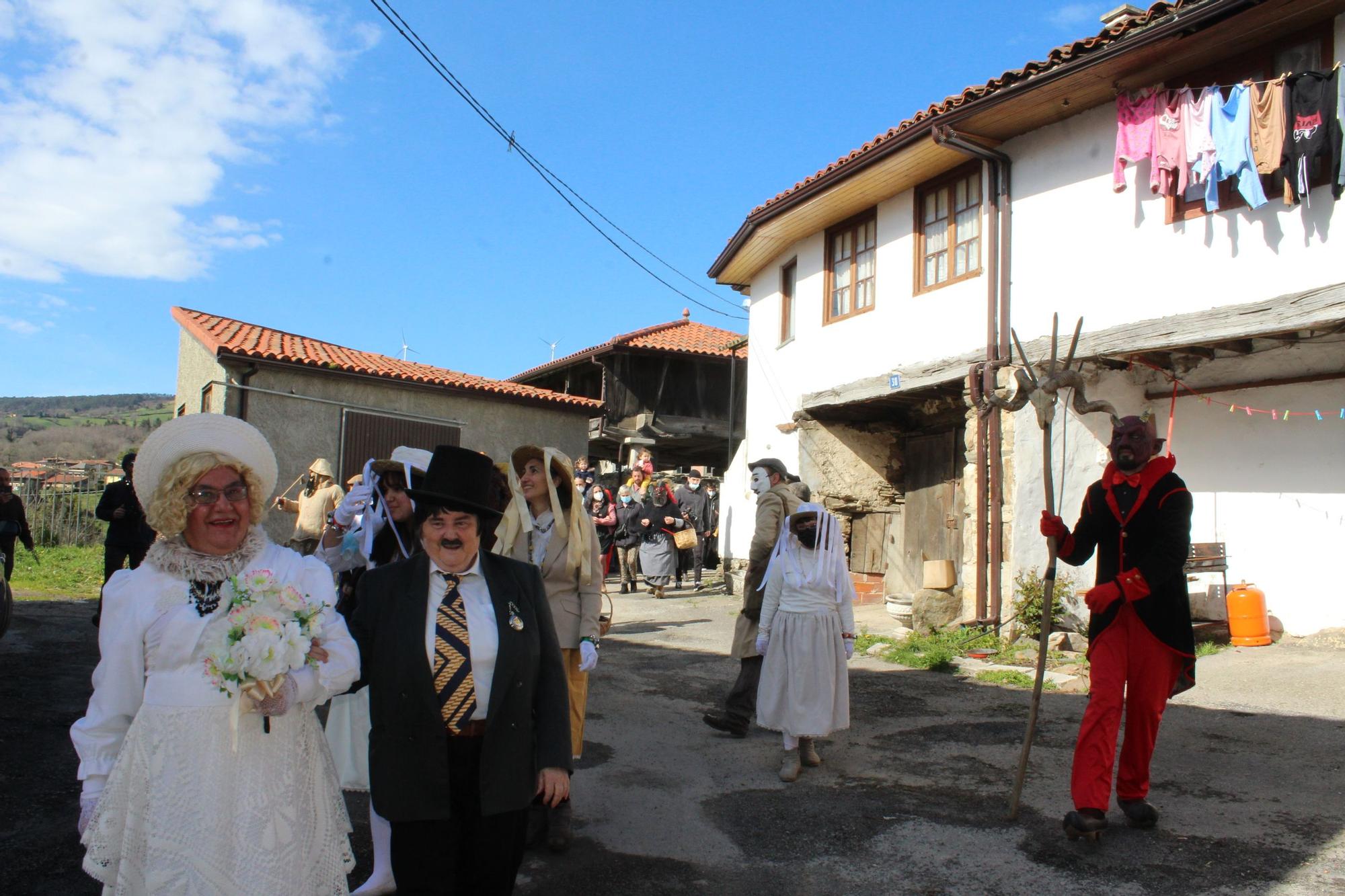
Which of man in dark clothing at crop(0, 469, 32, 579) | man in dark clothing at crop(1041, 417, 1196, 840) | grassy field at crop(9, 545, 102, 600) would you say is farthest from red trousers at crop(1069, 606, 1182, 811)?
grassy field at crop(9, 545, 102, 600)

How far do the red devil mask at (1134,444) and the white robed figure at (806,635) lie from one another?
1.75m

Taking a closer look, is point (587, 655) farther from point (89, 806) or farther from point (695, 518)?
point (695, 518)

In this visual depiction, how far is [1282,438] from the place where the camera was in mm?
9297

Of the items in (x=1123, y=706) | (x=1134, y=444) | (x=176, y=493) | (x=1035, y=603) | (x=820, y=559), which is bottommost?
(x=1123, y=706)

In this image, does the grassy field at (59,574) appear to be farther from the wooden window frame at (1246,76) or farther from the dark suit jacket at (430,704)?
the wooden window frame at (1246,76)

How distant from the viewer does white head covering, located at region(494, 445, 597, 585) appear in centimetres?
448

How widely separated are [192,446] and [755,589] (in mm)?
4419

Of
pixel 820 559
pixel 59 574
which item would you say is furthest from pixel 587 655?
pixel 59 574

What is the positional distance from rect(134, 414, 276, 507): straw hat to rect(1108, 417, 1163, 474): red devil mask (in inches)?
150


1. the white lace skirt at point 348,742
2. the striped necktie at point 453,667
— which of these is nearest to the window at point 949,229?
the white lace skirt at point 348,742

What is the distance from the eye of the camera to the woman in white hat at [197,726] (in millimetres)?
2338

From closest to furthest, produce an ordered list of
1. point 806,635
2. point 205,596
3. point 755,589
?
point 205,596
point 806,635
point 755,589

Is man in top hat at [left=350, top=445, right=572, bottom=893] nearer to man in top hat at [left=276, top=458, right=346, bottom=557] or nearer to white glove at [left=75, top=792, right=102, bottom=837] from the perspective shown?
white glove at [left=75, top=792, right=102, bottom=837]

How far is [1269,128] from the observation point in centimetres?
809
